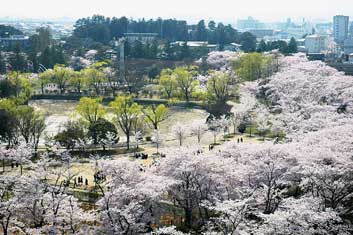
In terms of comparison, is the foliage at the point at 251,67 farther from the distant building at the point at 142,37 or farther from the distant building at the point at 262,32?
the distant building at the point at 262,32

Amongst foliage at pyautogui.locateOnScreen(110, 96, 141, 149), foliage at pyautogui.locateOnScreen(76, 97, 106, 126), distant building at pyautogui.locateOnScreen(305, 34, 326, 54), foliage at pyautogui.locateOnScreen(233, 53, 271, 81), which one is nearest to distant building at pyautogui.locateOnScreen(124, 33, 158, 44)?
distant building at pyautogui.locateOnScreen(305, 34, 326, 54)

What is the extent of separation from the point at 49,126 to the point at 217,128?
35.4 feet

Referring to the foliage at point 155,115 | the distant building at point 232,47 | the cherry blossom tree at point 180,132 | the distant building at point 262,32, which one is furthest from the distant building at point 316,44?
the cherry blossom tree at point 180,132

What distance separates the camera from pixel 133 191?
1362cm

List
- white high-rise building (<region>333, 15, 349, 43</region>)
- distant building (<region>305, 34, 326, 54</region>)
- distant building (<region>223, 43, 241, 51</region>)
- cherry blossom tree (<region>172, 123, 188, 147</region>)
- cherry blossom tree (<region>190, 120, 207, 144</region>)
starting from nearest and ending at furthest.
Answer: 1. cherry blossom tree (<region>172, 123, 188, 147</region>)
2. cherry blossom tree (<region>190, 120, 207, 144</region>)
3. distant building (<region>223, 43, 241, 51</region>)
4. distant building (<region>305, 34, 326, 54</region>)
5. white high-rise building (<region>333, 15, 349, 43</region>)

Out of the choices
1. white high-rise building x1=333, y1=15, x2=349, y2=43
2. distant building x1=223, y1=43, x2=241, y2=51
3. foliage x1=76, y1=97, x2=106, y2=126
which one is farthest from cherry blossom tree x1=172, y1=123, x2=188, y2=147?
white high-rise building x1=333, y1=15, x2=349, y2=43

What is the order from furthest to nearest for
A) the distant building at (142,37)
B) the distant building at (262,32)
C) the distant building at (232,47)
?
the distant building at (262,32) < the distant building at (142,37) < the distant building at (232,47)

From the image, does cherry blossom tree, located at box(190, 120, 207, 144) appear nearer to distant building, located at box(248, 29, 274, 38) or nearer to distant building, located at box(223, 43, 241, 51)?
distant building, located at box(223, 43, 241, 51)

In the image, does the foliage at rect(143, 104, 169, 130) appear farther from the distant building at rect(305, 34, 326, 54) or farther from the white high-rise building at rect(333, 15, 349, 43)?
the white high-rise building at rect(333, 15, 349, 43)

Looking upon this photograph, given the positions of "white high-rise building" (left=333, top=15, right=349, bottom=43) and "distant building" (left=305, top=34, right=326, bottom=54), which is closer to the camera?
"distant building" (left=305, top=34, right=326, bottom=54)

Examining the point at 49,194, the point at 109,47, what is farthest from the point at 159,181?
the point at 109,47

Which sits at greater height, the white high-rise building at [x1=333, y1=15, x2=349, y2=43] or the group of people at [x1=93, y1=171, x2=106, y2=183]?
the white high-rise building at [x1=333, y1=15, x2=349, y2=43]

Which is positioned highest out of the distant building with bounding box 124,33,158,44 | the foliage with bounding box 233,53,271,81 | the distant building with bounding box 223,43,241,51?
the distant building with bounding box 124,33,158,44

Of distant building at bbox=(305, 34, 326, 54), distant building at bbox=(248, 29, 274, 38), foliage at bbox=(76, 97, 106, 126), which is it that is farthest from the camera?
distant building at bbox=(248, 29, 274, 38)
